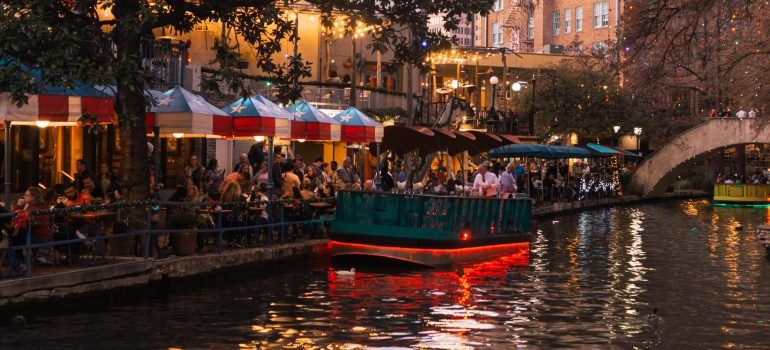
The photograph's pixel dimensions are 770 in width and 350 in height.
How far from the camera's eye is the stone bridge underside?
2341 inches

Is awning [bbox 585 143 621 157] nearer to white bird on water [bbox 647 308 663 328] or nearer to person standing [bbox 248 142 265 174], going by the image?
person standing [bbox 248 142 265 174]

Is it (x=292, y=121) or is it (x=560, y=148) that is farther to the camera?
(x=560, y=148)

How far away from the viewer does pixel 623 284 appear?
21.9 metres

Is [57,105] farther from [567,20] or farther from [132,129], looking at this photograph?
[567,20]

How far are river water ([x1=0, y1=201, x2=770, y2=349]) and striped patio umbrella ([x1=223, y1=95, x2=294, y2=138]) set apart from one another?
285 centimetres

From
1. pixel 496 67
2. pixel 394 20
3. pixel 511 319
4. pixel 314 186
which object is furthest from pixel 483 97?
pixel 511 319

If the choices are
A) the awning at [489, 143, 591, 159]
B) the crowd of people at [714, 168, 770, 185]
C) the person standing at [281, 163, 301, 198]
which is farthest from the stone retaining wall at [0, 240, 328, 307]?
the crowd of people at [714, 168, 770, 185]

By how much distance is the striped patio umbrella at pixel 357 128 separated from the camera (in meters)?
28.5

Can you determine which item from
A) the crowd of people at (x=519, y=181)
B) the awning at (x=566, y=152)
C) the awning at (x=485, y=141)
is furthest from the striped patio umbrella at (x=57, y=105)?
the awning at (x=566, y=152)

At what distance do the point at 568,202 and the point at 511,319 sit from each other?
1363 inches

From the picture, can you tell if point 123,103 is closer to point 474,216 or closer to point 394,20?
point 394,20

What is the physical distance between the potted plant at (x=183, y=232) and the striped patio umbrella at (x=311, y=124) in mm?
5748

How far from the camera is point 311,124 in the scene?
26891 millimetres

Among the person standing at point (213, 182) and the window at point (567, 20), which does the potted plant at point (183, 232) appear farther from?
the window at point (567, 20)
